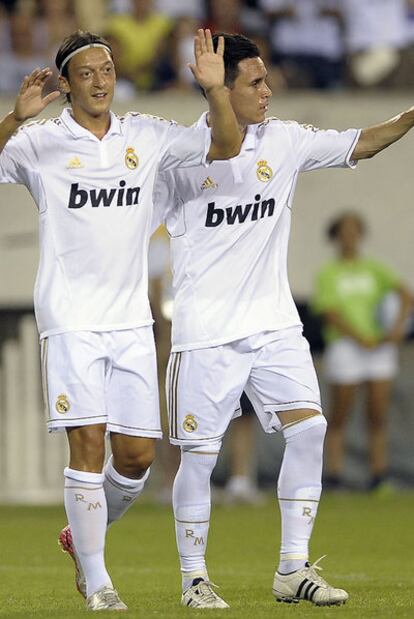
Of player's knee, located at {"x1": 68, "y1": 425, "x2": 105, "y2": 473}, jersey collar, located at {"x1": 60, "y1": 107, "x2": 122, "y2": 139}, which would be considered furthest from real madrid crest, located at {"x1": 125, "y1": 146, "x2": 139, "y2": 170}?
player's knee, located at {"x1": 68, "y1": 425, "x2": 105, "y2": 473}

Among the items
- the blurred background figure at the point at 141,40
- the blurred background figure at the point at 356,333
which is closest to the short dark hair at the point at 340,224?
the blurred background figure at the point at 356,333

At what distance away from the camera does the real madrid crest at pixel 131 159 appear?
23.2 feet

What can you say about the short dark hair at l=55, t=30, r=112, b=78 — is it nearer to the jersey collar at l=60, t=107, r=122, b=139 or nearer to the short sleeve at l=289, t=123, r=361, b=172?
the jersey collar at l=60, t=107, r=122, b=139

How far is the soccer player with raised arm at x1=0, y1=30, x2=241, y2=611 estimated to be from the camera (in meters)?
6.85

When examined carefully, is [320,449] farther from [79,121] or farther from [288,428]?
[79,121]

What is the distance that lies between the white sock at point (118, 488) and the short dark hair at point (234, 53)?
1.80m

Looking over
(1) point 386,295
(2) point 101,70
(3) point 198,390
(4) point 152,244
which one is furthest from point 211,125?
(1) point 386,295

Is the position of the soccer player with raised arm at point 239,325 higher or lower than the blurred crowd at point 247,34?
lower

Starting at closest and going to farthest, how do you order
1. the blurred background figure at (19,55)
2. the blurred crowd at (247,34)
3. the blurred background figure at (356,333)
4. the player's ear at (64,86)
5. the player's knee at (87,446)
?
1. the player's knee at (87,446)
2. the player's ear at (64,86)
3. the blurred background figure at (356,333)
4. the blurred background figure at (19,55)
5. the blurred crowd at (247,34)

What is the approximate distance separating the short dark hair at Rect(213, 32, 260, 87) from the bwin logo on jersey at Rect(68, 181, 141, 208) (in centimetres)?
74

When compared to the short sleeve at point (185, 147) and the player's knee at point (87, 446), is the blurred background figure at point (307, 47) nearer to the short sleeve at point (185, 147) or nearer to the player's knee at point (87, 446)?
the short sleeve at point (185, 147)

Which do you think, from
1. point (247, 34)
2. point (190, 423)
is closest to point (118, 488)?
point (190, 423)

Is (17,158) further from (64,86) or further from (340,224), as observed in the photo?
(340,224)

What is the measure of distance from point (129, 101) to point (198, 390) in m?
8.21
